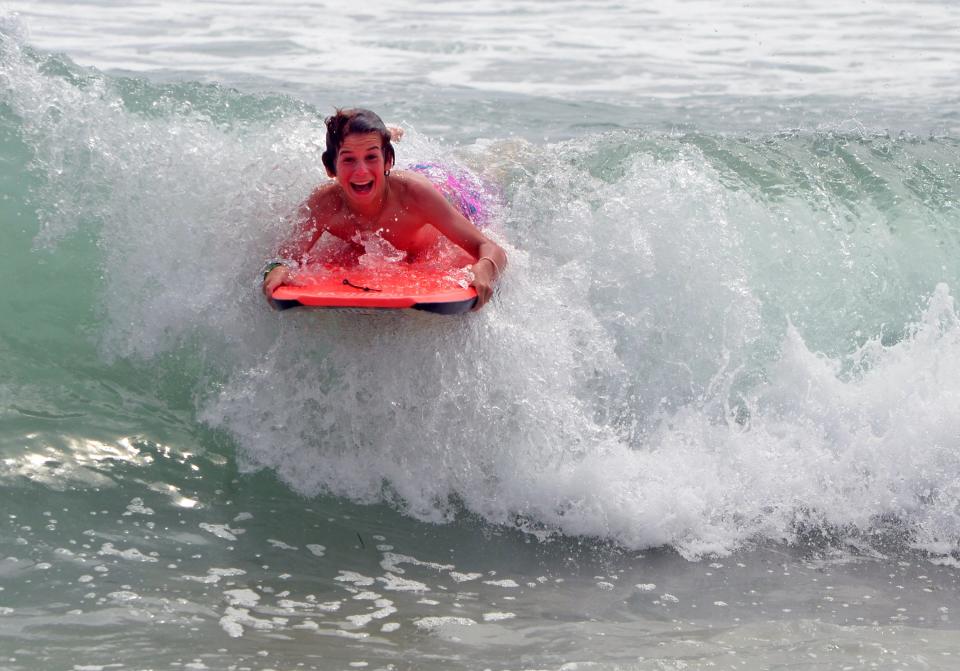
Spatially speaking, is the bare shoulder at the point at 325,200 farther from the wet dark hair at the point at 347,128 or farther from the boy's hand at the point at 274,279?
the boy's hand at the point at 274,279

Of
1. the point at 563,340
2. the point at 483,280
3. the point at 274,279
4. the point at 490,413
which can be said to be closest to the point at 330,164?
the point at 274,279

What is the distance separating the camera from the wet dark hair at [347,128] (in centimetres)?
464

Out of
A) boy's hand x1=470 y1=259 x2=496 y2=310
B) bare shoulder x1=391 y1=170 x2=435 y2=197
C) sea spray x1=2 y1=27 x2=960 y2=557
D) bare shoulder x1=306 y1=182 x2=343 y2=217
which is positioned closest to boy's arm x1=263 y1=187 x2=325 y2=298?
bare shoulder x1=306 y1=182 x2=343 y2=217

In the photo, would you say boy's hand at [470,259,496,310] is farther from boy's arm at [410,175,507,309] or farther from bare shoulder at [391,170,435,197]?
bare shoulder at [391,170,435,197]

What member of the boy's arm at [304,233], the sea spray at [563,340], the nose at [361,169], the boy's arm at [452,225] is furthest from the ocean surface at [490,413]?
the nose at [361,169]

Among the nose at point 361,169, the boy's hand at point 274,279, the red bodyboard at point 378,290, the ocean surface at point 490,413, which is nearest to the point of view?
the ocean surface at point 490,413

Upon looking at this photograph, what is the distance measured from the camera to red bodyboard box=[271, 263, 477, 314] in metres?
4.38

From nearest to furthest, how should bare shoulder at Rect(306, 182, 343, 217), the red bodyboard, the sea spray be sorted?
the red bodyboard
the sea spray
bare shoulder at Rect(306, 182, 343, 217)

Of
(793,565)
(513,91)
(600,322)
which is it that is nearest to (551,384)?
(600,322)

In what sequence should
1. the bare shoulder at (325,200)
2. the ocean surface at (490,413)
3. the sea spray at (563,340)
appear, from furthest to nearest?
the bare shoulder at (325,200) → the sea spray at (563,340) → the ocean surface at (490,413)

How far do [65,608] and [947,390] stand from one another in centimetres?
377

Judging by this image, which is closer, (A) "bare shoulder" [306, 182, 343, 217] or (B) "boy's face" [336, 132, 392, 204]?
(B) "boy's face" [336, 132, 392, 204]

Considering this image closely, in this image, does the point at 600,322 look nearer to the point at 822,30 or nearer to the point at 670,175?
the point at 670,175

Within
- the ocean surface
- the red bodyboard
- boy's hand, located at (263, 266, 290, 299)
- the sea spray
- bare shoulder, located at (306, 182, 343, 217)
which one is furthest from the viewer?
bare shoulder, located at (306, 182, 343, 217)
